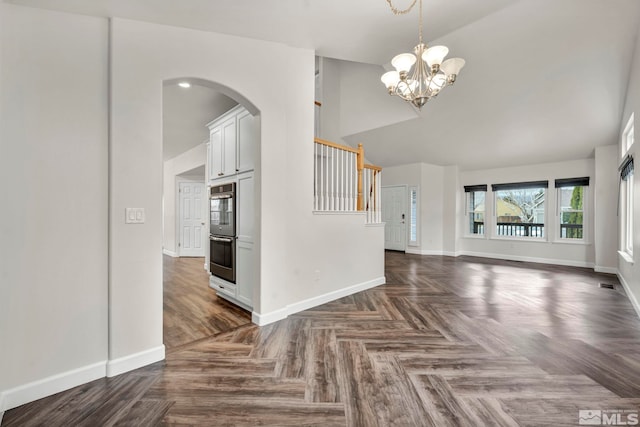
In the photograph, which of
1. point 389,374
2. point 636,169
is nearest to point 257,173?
point 389,374

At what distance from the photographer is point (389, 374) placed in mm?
2068

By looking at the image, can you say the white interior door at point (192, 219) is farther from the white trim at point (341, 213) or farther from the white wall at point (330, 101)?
the white trim at point (341, 213)

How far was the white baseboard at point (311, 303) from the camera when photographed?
117 inches

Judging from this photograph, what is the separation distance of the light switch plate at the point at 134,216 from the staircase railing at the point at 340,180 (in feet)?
6.18

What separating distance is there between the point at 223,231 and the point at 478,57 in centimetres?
434

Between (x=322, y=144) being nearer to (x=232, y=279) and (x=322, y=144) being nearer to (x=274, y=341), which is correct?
(x=232, y=279)

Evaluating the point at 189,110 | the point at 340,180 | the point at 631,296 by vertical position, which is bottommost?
the point at 631,296

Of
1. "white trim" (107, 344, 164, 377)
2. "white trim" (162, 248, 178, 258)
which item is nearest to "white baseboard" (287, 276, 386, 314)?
"white trim" (107, 344, 164, 377)

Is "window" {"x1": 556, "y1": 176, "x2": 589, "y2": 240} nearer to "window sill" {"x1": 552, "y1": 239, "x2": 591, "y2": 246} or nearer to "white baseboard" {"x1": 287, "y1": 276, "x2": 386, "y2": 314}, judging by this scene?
"window sill" {"x1": 552, "y1": 239, "x2": 591, "y2": 246}

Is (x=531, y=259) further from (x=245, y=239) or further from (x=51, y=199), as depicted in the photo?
(x=51, y=199)

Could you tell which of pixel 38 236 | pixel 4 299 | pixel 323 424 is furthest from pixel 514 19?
pixel 4 299

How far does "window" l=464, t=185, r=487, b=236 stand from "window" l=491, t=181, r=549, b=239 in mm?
349

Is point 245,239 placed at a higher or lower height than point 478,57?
lower

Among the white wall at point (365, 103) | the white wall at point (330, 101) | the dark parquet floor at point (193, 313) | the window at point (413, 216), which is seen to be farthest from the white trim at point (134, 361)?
the window at point (413, 216)
